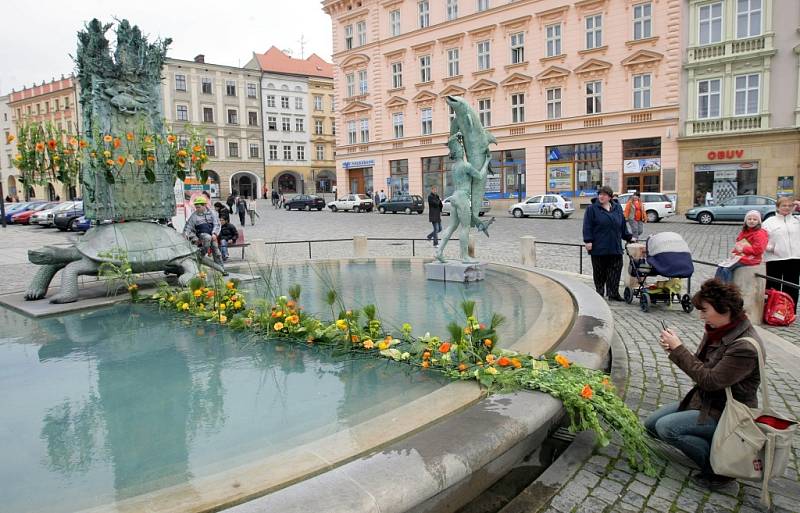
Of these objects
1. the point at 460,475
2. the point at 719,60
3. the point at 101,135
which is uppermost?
the point at 719,60

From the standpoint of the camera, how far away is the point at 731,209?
80.2 feet

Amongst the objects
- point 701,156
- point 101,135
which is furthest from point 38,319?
point 701,156

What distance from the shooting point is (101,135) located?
25.9ft

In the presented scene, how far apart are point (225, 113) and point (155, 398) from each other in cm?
6373

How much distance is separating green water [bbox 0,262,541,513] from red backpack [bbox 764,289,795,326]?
3355 millimetres

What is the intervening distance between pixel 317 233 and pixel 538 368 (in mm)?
20323

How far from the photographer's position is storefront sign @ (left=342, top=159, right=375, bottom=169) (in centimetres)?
4473

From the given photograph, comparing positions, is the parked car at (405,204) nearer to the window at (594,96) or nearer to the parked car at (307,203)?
the parked car at (307,203)

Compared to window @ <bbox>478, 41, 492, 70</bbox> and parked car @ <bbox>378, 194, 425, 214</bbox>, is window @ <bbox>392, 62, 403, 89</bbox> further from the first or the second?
parked car @ <bbox>378, 194, 425, 214</bbox>

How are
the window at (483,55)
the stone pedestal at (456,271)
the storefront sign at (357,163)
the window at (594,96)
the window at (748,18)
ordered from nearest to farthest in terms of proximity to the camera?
the stone pedestal at (456,271) < the window at (748,18) < the window at (594,96) < the window at (483,55) < the storefront sign at (357,163)

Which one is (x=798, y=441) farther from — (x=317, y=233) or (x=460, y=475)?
(x=317, y=233)

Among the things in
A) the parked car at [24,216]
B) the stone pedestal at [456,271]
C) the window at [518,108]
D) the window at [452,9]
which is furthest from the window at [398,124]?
the stone pedestal at [456,271]

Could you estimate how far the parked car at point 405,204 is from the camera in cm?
3636

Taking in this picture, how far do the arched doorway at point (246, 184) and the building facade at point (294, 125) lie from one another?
1.58 meters
